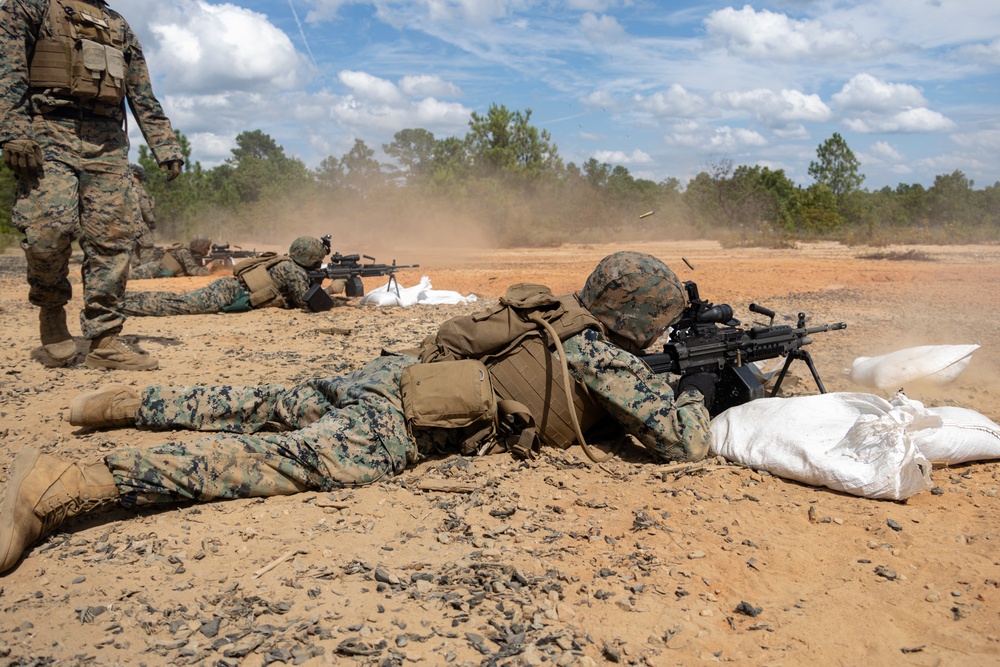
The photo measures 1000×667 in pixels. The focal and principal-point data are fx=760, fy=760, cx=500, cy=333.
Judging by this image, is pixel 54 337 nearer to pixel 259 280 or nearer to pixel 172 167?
pixel 172 167

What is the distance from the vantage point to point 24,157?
15.9 ft

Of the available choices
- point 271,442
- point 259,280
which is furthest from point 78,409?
point 259,280

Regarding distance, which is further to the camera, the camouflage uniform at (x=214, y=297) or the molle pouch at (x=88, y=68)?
the camouflage uniform at (x=214, y=297)

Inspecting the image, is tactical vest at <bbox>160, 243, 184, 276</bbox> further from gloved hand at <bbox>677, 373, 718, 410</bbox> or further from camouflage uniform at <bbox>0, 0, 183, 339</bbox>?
gloved hand at <bbox>677, 373, 718, 410</bbox>

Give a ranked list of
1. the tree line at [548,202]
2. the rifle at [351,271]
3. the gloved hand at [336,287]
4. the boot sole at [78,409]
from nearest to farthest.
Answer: the boot sole at [78,409]
the rifle at [351,271]
the gloved hand at [336,287]
the tree line at [548,202]

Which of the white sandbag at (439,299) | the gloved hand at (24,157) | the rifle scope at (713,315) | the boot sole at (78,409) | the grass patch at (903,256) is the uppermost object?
the gloved hand at (24,157)

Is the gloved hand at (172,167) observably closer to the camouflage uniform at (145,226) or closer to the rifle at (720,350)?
the camouflage uniform at (145,226)

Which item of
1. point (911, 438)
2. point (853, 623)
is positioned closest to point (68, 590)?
point (853, 623)

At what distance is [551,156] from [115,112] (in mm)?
26878

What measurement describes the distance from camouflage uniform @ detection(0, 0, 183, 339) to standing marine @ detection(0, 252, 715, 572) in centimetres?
175

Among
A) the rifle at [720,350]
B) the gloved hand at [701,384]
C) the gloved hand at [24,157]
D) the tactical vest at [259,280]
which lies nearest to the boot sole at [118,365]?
the gloved hand at [24,157]

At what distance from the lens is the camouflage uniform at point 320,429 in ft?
10.0

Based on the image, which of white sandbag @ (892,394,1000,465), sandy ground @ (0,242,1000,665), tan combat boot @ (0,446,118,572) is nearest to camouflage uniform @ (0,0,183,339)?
sandy ground @ (0,242,1000,665)

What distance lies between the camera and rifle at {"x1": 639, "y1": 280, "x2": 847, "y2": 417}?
13.2ft
